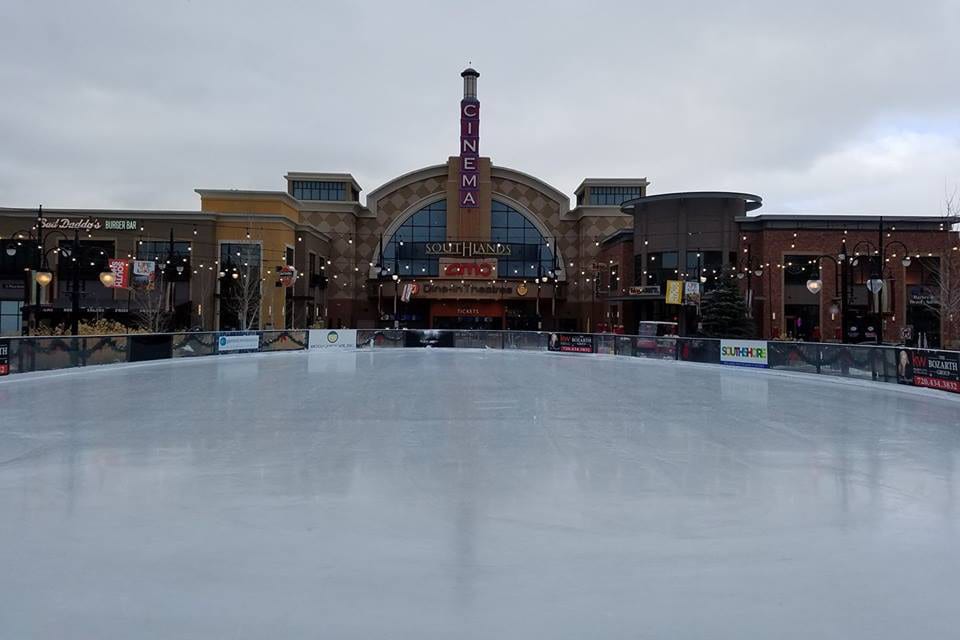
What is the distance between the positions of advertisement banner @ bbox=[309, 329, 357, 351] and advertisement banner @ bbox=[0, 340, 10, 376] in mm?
17450

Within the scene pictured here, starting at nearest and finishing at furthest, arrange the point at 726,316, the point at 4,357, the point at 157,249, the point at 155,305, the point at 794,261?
the point at 4,357
the point at 726,316
the point at 155,305
the point at 157,249
the point at 794,261

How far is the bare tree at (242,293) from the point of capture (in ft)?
156

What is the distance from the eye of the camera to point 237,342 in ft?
111

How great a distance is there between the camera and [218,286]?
158 feet

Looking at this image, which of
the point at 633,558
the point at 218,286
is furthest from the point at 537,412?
the point at 218,286

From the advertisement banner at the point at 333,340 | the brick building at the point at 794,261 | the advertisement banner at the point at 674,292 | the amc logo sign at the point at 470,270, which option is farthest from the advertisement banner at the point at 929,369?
the amc logo sign at the point at 470,270

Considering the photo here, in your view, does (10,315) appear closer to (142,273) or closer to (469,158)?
(142,273)

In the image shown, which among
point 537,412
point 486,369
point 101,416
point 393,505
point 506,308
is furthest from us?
point 506,308

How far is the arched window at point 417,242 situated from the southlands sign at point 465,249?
12.3ft

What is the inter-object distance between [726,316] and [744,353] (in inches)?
428

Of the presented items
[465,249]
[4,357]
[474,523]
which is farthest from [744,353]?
[465,249]

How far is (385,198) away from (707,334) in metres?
39.1

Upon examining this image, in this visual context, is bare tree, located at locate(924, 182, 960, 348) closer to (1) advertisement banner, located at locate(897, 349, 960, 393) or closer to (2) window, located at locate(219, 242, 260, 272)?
(1) advertisement banner, located at locate(897, 349, 960, 393)

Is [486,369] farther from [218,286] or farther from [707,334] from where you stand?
[218,286]
